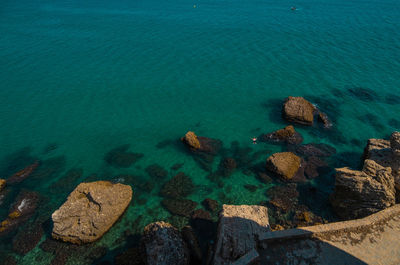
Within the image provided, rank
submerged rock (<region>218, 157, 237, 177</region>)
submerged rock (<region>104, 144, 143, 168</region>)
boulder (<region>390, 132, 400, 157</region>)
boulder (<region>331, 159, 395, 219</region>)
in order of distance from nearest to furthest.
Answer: boulder (<region>331, 159, 395, 219</region>) < boulder (<region>390, 132, 400, 157</region>) < submerged rock (<region>218, 157, 237, 177</region>) < submerged rock (<region>104, 144, 143, 168</region>)

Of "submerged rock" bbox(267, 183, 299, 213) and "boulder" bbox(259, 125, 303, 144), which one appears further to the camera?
"boulder" bbox(259, 125, 303, 144)

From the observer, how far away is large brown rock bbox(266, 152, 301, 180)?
744 inches

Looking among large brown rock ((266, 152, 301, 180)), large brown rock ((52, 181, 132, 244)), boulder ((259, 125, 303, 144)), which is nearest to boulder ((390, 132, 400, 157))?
large brown rock ((266, 152, 301, 180))

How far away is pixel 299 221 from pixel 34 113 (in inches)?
1212

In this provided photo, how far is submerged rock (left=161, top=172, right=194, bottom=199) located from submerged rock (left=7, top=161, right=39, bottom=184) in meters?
12.3

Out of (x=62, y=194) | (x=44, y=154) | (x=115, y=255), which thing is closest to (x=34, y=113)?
(x=44, y=154)

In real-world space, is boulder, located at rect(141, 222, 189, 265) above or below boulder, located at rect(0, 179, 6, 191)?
above

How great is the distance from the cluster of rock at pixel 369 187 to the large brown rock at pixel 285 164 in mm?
3383

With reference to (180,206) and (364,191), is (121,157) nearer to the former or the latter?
(180,206)

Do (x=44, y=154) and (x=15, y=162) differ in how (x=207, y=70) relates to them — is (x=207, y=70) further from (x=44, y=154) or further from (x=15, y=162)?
(x=15, y=162)

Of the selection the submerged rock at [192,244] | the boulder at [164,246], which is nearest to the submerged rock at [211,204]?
the submerged rock at [192,244]

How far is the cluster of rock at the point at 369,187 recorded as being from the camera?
14570mm

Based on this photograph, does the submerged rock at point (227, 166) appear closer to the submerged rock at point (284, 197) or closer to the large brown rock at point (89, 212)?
the submerged rock at point (284, 197)

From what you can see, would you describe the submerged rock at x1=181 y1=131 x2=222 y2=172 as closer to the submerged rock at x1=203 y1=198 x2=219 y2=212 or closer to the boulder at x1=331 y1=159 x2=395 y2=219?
the submerged rock at x1=203 y1=198 x2=219 y2=212
